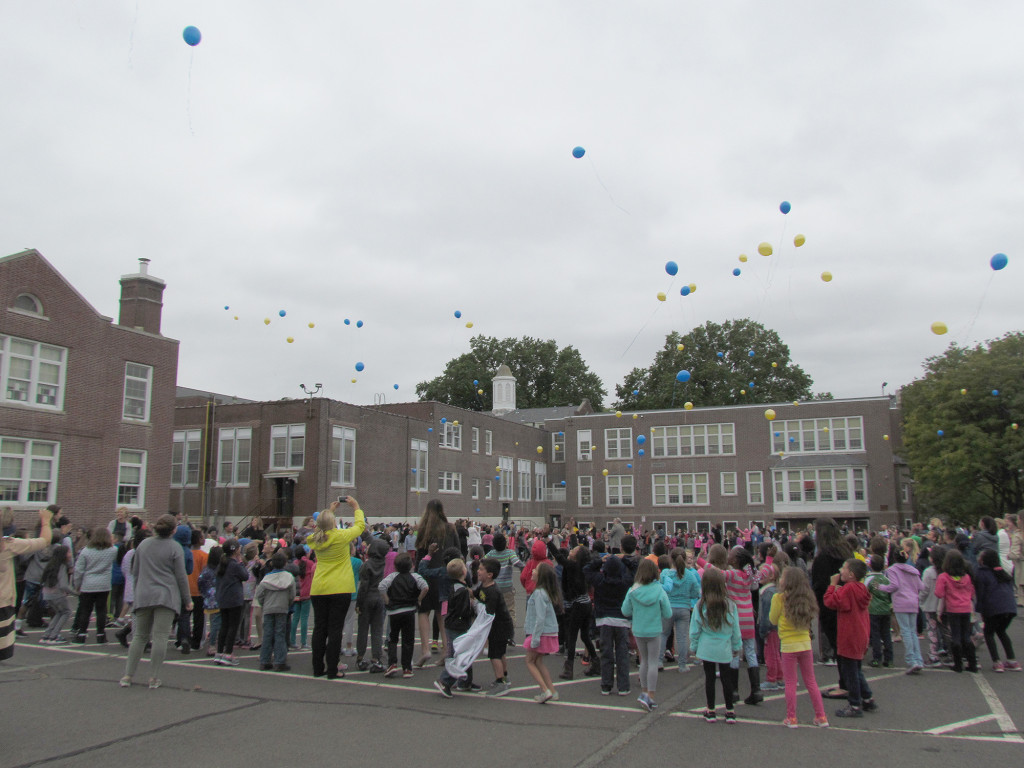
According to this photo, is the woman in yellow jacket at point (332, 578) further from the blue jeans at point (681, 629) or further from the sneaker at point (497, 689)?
the blue jeans at point (681, 629)

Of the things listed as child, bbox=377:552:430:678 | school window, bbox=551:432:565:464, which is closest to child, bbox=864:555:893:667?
child, bbox=377:552:430:678

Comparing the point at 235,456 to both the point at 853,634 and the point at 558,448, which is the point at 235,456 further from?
the point at 853,634

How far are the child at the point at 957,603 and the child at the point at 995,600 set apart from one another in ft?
0.64

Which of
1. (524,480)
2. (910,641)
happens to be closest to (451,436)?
(524,480)

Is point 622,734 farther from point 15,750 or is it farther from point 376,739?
point 15,750

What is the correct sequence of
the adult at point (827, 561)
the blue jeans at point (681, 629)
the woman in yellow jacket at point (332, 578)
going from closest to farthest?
the woman in yellow jacket at point (332, 578) < the adult at point (827, 561) < the blue jeans at point (681, 629)

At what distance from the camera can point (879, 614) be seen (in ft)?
34.6

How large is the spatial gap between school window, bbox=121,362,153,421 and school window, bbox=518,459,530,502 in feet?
94.3

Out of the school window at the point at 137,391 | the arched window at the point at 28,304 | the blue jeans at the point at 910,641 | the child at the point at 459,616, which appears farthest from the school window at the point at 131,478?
the blue jeans at the point at 910,641

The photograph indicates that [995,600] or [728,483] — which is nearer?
[995,600]

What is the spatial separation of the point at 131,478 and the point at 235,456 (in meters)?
9.04

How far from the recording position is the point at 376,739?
680cm

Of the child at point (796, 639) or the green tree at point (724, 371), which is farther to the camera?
the green tree at point (724, 371)

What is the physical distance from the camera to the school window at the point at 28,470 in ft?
74.5
